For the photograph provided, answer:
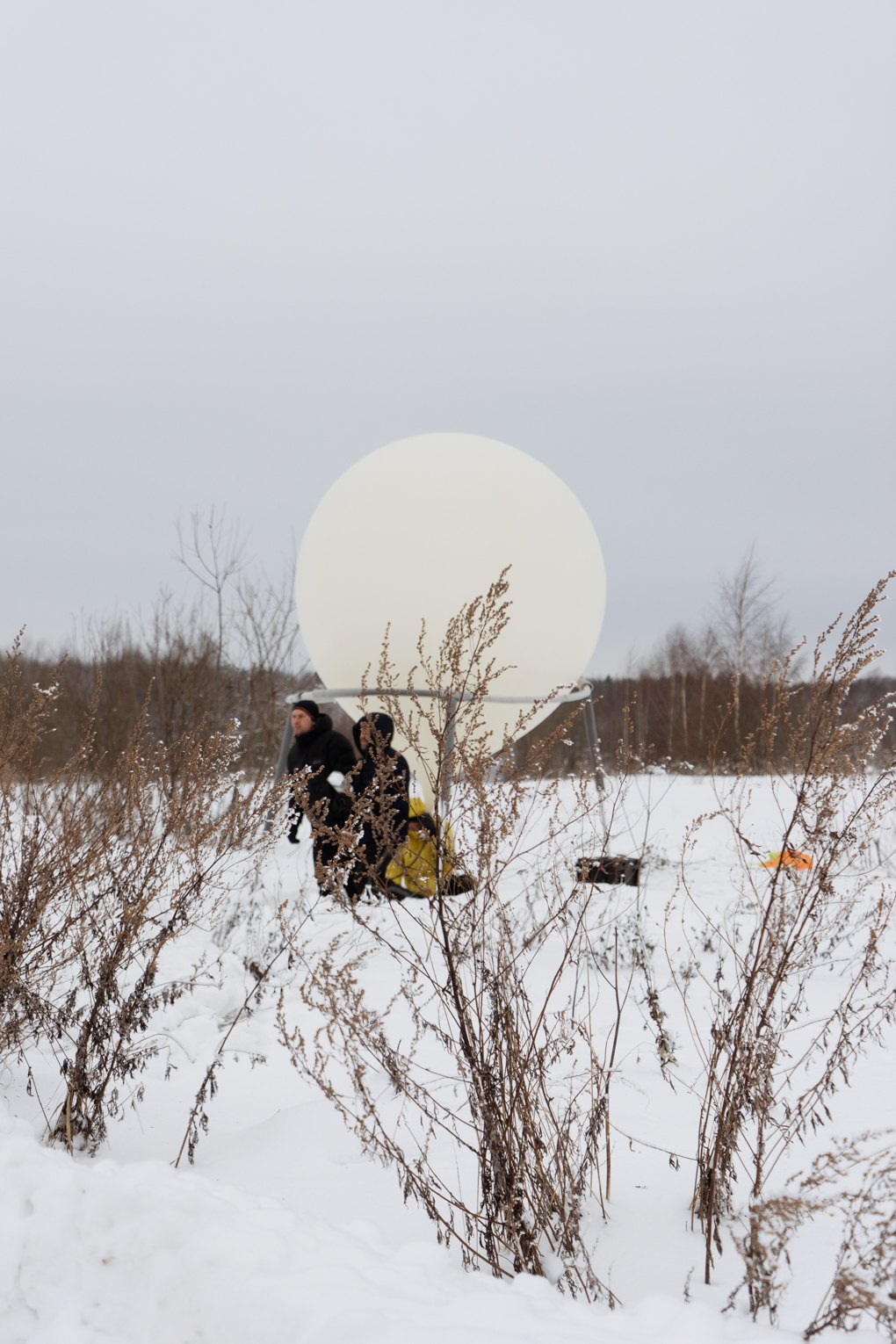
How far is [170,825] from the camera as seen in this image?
3.02 meters

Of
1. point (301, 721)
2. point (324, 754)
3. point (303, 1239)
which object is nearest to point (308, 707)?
point (301, 721)

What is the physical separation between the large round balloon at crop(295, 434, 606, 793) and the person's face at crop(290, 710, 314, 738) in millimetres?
320

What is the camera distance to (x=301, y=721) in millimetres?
7180

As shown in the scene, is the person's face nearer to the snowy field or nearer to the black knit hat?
the black knit hat

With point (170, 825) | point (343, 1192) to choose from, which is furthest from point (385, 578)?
point (343, 1192)

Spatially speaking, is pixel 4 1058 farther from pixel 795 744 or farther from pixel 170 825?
pixel 795 744

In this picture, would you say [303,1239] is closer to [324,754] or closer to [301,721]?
[324,754]

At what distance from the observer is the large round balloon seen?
6.55 meters

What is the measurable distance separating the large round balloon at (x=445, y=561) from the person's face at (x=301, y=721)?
1.05 feet

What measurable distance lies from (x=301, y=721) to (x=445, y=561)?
163 centimetres

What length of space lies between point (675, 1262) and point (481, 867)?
3.55ft

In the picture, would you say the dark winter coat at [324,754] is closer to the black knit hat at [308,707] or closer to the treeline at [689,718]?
the black knit hat at [308,707]

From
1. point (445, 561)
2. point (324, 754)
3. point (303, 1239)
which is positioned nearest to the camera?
point (303, 1239)

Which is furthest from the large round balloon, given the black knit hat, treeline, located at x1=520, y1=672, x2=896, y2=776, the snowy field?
treeline, located at x1=520, y1=672, x2=896, y2=776
